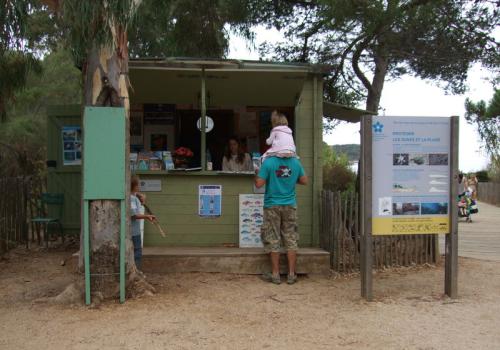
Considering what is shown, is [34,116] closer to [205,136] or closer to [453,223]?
[205,136]

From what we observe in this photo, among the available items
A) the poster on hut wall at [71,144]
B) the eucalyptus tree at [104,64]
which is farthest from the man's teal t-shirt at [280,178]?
the poster on hut wall at [71,144]

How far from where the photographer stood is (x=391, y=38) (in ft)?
30.4

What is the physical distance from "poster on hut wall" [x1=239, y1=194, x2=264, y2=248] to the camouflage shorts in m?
0.98

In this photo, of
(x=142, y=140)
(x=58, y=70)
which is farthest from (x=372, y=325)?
(x=58, y=70)

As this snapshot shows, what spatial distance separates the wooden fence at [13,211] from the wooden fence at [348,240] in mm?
5073

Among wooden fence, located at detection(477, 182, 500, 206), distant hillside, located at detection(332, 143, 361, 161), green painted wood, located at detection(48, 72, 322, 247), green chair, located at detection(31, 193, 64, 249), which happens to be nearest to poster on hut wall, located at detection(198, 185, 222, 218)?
green painted wood, located at detection(48, 72, 322, 247)

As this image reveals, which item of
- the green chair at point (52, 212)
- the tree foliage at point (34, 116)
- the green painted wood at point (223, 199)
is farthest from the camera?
the tree foliage at point (34, 116)

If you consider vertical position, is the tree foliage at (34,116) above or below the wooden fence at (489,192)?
above

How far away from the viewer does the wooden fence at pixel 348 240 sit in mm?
7754

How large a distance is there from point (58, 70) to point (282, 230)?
1846 centimetres

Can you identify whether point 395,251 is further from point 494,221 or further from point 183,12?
point 494,221

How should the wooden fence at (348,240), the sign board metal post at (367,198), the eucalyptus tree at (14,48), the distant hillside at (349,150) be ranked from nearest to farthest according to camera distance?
the eucalyptus tree at (14,48) < the sign board metal post at (367,198) < the wooden fence at (348,240) < the distant hillside at (349,150)

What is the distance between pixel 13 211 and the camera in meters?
9.57

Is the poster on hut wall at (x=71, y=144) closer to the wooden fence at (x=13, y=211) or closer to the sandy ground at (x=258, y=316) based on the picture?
the wooden fence at (x=13, y=211)
